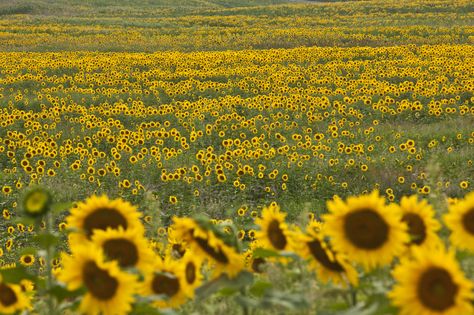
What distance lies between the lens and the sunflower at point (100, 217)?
2650mm

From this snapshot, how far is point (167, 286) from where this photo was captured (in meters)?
2.70

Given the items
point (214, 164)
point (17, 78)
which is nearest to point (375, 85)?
point (214, 164)

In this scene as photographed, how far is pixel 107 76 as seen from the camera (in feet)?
65.5

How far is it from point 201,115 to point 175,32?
2022cm

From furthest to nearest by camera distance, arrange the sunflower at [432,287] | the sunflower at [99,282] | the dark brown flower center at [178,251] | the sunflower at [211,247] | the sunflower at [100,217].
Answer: the dark brown flower center at [178,251]
the sunflower at [100,217]
the sunflower at [211,247]
the sunflower at [99,282]
the sunflower at [432,287]

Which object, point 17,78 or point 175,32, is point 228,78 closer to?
point 17,78

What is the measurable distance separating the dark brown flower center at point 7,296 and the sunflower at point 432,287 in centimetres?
155

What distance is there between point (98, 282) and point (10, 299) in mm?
676

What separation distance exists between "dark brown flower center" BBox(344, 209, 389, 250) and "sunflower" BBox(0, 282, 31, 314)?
1365mm

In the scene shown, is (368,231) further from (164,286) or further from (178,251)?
(178,251)

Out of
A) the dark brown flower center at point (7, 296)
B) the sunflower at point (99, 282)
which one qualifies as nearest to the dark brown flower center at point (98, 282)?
the sunflower at point (99, 282)

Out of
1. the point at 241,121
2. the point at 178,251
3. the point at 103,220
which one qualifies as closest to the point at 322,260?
the point at 103,220

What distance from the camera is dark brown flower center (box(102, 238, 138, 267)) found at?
8.21 ft

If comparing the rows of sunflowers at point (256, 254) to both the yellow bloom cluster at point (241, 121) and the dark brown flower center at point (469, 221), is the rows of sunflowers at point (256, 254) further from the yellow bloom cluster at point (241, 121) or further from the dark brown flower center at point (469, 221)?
the yellow bloom cluster at point (241, 121)
